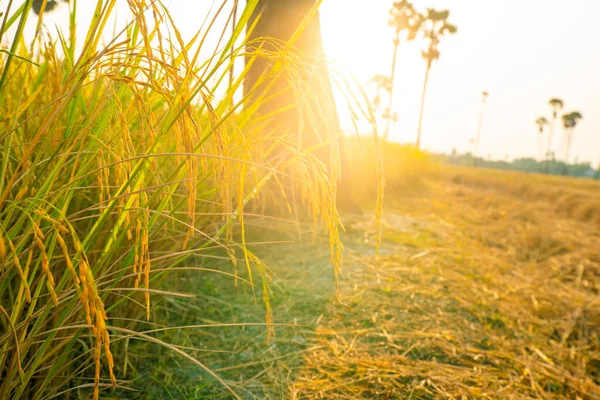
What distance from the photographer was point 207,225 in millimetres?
1868

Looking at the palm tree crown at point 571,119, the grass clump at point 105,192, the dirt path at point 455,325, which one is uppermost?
the palm tree crown at point 571,119

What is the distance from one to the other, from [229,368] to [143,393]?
0.25 metres

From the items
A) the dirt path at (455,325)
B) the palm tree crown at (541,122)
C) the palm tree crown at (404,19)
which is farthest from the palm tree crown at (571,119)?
the dirt path at (455,325)

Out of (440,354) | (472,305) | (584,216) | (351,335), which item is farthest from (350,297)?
(584,216)

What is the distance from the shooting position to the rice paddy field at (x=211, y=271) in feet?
2.00

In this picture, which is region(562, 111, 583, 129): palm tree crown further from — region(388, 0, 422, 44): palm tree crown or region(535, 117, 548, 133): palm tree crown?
region(388, 0, 422, 44): palm tree crown

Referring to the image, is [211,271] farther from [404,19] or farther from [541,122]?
[541,122]

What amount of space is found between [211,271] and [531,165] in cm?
10967

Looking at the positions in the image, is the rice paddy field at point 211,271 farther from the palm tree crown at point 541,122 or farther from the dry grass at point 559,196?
the palm tree crown at point 541,122

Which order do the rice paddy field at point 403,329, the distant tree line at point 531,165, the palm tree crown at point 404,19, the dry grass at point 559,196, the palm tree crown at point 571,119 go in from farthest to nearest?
the distant tree line at point 531,165 < the palm tree crown at point 571,119 < the palm tree crown at point 404,19 < the dry grass at point 559,196 < the rice paddy field at point 403,329

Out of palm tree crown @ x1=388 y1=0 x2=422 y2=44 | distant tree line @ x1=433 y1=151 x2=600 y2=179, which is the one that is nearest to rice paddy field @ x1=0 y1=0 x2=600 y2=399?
→ palm tree crown @ x1=388 y1=0 x2=422 y2=44

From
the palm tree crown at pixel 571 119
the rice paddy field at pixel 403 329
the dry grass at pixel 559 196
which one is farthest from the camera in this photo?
the palm tree crown at pixel 571 119

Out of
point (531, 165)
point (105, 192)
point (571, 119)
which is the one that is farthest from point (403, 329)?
point (531, 165)

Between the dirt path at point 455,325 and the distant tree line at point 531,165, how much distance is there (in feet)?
177
